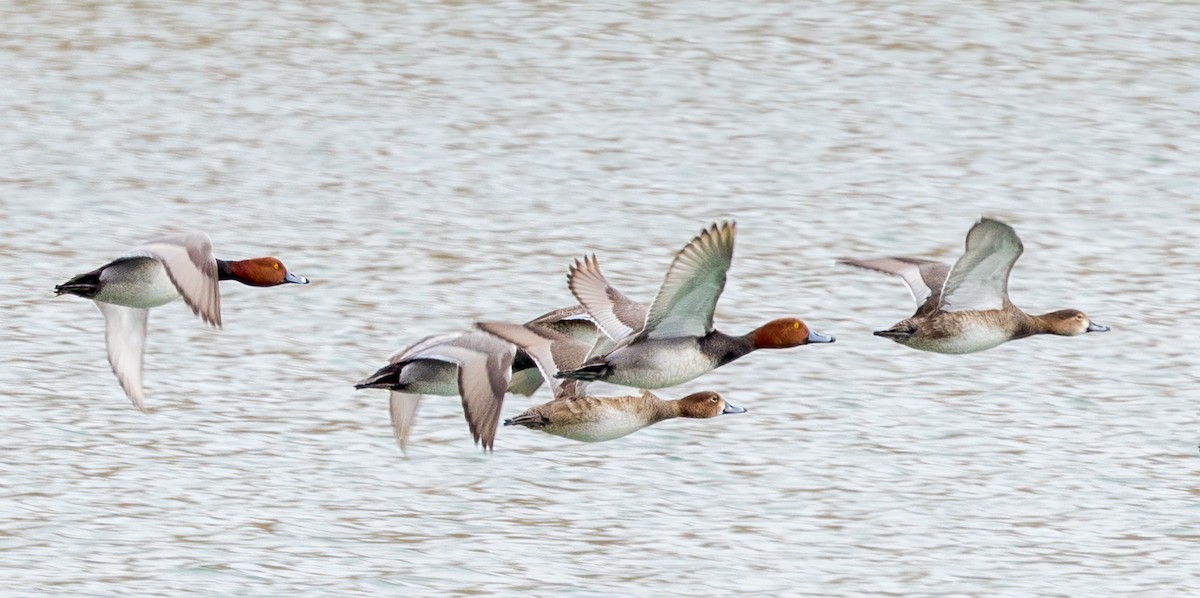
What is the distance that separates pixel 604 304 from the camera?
15938 millimetres

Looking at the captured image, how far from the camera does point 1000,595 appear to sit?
1852 centimetres

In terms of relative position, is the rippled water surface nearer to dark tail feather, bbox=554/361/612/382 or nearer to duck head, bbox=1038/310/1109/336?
duck head, bbox=1038/310/1109/336

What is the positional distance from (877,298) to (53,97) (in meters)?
15.9

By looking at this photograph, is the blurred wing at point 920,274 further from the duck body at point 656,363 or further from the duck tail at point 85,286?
the duck tail at point 85,286

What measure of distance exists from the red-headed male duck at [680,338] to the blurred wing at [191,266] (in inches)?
95.7

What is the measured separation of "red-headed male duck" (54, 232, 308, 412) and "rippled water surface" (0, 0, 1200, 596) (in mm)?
2306

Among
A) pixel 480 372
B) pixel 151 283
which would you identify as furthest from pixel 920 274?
pixel 151 283

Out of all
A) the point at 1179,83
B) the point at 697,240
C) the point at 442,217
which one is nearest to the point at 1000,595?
the point at 697,240

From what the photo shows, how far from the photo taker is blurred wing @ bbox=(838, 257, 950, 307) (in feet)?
55.2

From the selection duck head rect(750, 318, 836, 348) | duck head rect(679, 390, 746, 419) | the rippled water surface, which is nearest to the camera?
duck head rect(750, 318, 836, 348)

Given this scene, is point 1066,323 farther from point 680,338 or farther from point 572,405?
point 572,405

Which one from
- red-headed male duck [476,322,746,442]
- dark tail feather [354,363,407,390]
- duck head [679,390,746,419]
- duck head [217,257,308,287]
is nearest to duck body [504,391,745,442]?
red-headed male duck [476,322,746,442]

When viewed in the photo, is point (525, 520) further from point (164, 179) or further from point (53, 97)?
point (53, 97)

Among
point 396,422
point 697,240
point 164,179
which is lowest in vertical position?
point 164,179
